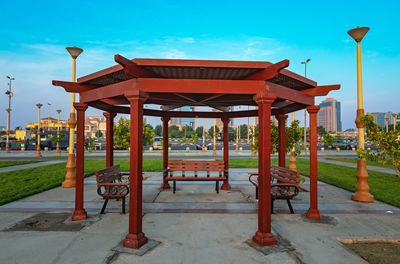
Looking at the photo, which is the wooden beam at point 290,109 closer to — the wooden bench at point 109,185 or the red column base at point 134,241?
the wooden bench at point 109,185

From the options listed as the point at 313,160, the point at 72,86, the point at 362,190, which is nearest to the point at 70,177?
the point at 72,86

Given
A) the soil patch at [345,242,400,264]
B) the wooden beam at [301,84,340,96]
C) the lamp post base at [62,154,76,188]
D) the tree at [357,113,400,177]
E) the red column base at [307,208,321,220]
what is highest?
the wooden beam at [301,84,340,96]

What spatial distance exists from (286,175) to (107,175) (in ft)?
16.1

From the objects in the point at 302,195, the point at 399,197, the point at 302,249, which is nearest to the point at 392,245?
the point at 302,249

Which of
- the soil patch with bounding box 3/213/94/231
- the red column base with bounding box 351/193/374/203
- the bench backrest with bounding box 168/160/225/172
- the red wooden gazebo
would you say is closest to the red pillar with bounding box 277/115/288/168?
the bench backrest with bounding box 168/160/225/172

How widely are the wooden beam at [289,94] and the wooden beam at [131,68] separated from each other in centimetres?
235

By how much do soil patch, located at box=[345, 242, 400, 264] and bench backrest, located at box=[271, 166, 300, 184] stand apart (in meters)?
1.98

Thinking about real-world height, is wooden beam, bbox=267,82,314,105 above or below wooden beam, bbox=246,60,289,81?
below

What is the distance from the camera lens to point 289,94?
4.82 metres

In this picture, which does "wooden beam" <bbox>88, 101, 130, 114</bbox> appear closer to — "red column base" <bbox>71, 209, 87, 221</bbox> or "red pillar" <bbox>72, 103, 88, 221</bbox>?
"red pillar" <bbox>72, 103, 88, 221</bbox>

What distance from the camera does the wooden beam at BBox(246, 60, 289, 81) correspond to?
3.86 m

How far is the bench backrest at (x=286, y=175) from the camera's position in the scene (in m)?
5.94

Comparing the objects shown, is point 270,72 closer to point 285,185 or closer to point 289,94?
point 289,94

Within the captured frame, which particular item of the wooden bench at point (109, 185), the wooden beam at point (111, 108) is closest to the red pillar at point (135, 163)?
the wooden bench at point (109, 185)
